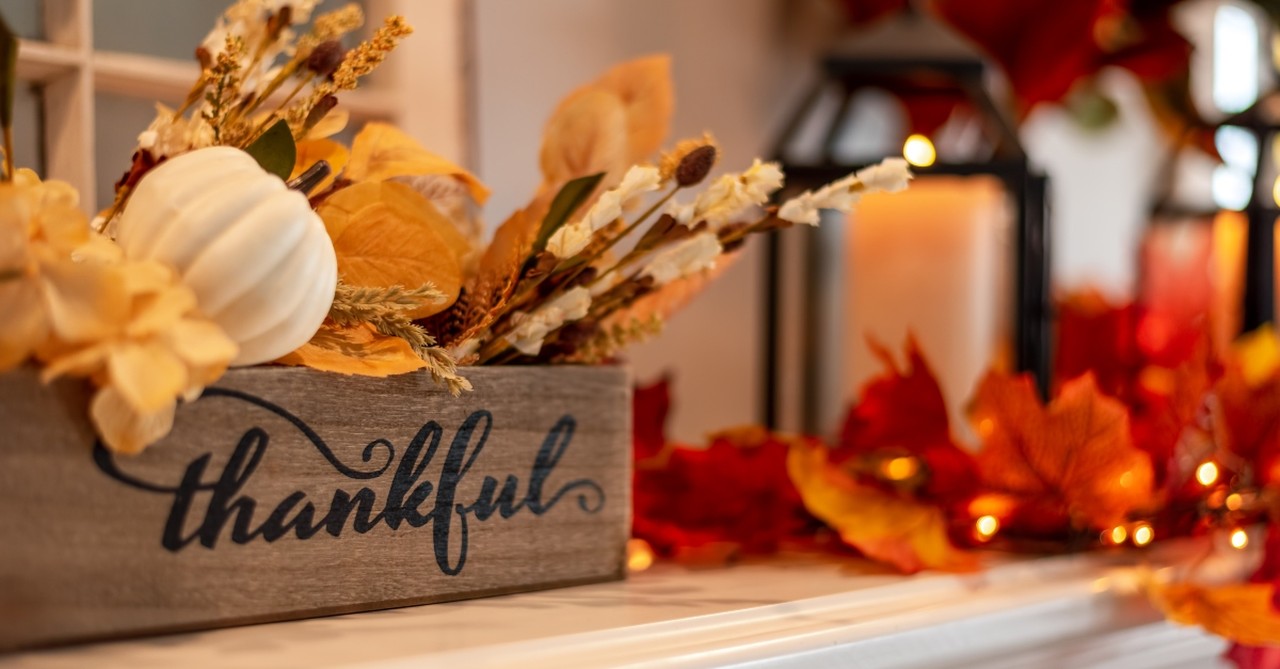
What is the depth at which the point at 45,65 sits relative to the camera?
50 cm

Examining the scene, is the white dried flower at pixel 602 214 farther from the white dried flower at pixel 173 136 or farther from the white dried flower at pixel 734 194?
the white dried flower at pixel 173 136

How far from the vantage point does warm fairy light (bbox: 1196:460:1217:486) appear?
604 mm

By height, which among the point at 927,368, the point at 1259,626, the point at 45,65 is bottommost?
the point at 1259,626

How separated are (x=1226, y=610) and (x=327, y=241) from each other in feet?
1.37

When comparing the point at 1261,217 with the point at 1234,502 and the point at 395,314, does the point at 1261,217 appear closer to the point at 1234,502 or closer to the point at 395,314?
the point at 1234,502

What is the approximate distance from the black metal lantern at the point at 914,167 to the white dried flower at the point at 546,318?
0.26 metres

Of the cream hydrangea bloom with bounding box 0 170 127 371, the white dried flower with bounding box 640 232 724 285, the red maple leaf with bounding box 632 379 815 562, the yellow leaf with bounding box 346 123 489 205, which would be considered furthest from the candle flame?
the cream hydrangea bloom with bounding box 0 170 127 371

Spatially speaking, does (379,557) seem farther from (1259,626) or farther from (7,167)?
(1259,626)

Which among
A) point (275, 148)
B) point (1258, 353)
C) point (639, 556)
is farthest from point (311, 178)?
point (1258, 353)

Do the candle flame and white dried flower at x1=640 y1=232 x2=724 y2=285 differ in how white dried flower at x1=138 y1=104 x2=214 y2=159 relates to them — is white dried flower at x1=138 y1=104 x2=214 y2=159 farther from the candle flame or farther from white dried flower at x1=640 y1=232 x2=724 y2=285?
the candle flame

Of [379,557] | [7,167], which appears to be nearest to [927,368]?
[379,557]

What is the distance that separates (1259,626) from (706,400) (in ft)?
1.17

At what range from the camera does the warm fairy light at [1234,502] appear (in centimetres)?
61

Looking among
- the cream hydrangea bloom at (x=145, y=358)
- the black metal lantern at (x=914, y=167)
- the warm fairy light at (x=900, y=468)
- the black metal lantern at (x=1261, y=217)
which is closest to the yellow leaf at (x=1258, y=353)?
the black metal lantern at (x=1261, y=217)
